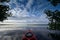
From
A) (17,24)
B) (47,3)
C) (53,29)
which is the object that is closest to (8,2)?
(17,24)

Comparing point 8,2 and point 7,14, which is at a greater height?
point 8,2

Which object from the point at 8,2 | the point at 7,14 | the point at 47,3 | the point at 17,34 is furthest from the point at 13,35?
the point at 47,3

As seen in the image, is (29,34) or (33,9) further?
(33,9)

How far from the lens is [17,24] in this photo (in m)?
7.94

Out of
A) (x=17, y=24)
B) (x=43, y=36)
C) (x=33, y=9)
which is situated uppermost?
(x=33, y=9)

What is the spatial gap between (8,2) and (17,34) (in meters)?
1.40

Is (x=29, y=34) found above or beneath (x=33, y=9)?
beneath

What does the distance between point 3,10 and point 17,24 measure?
33.1 inches

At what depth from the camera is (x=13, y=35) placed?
313 inches

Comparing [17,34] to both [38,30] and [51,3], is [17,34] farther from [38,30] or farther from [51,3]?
[51,3]

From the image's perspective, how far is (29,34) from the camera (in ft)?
20.9

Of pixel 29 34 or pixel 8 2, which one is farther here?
pixel 8 2

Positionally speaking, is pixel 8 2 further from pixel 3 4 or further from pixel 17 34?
pixel 17 34

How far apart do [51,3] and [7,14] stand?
1905 millimetres
